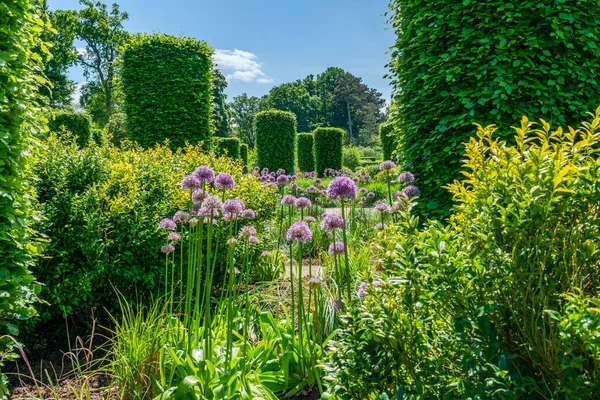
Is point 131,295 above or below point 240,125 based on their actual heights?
below

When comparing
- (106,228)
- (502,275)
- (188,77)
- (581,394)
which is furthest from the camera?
(188,77)

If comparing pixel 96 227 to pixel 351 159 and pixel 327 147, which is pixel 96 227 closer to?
pixel 327 147

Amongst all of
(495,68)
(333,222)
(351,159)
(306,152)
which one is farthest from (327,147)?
(333,222)

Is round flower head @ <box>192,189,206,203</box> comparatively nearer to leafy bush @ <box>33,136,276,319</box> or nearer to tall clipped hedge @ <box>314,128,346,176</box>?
leafy bush @ <box>33,136,276,319</box>

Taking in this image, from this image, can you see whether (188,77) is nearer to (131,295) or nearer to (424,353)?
(131,295)

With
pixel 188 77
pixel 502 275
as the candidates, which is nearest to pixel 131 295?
pixel 502 275

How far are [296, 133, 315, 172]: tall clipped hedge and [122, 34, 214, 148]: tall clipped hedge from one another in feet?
42.1

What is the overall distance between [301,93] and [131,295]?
2519 inches

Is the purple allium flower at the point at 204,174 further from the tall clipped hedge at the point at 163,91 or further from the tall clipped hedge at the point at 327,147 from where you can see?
the tall clipped hedge at the point at 327,147

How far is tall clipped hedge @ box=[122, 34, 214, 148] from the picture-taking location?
877cm

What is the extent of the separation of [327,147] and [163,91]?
1117cm

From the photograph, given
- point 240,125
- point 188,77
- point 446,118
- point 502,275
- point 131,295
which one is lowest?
point 131,295

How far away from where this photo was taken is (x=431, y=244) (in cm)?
145

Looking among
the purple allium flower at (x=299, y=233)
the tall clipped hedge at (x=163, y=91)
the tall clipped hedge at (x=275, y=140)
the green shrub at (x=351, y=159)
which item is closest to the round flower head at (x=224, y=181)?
the purple allium flower at (x=299, y=233)
